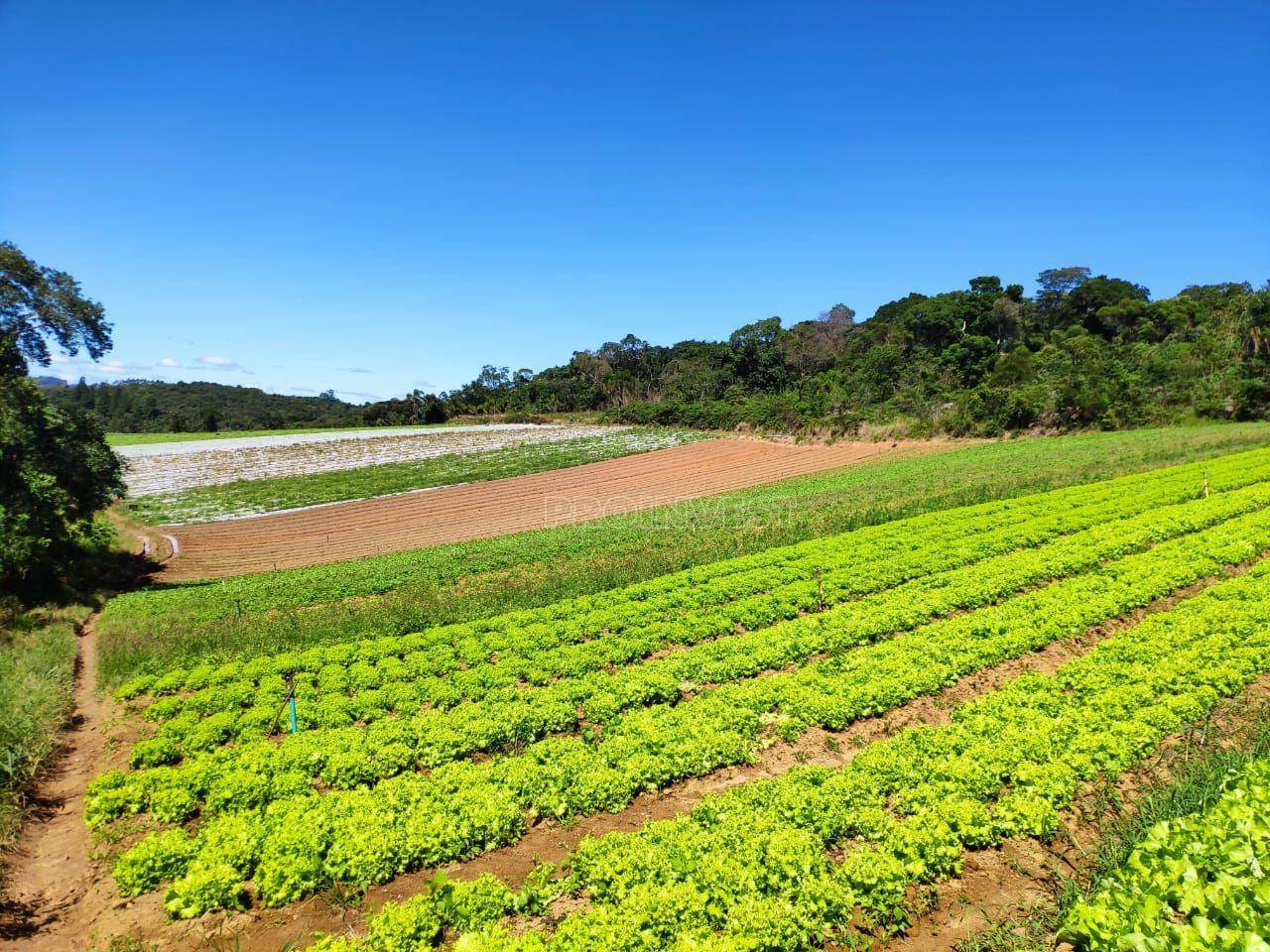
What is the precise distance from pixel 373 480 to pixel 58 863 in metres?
55.2

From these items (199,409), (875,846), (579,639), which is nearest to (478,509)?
(579,639)

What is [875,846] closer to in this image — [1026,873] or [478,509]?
[1026,873]

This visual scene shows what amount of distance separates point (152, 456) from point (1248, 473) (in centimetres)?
11142

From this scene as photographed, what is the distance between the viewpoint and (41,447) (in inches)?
899

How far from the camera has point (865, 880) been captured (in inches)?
263

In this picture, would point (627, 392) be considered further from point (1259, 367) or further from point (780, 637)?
point (780, 637)

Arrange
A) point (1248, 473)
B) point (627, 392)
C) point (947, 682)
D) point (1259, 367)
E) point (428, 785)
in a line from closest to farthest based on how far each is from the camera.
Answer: point (428, 785)
point (947, 682)
point (1248, 473)
point (1259, 367)
point (627, 392)

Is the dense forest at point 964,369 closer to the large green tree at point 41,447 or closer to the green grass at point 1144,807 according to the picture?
the green grass at point 1144,807

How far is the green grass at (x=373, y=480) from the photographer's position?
50.1 m

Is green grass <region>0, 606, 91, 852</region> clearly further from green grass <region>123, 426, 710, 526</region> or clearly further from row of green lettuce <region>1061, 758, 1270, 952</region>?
green grass <region>123, 426, 710, 526</region>

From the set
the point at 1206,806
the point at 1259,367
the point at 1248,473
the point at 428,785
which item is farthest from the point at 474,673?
the point at 1259,367

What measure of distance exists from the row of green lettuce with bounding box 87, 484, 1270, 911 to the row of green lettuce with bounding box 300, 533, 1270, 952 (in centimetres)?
94

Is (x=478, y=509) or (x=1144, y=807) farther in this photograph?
(x=478, y=509)

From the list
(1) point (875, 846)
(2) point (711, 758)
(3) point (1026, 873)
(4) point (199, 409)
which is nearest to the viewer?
(3) point (1026, 873)
